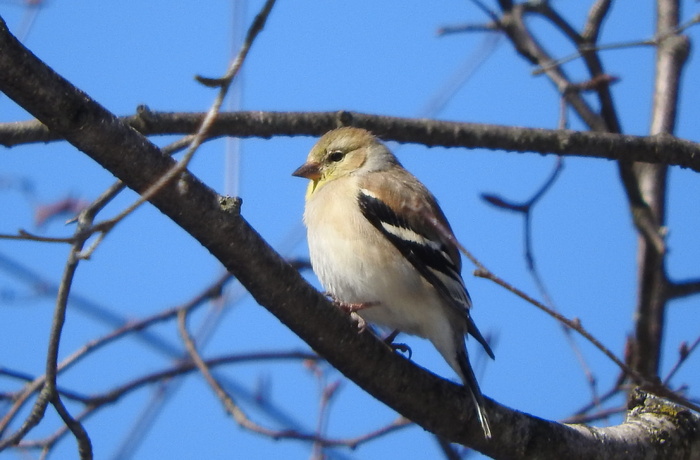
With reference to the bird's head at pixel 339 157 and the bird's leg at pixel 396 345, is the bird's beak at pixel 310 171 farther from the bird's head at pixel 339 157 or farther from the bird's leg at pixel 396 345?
the bird's leg at pixel 396 345

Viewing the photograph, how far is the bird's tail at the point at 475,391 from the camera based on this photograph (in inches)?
150

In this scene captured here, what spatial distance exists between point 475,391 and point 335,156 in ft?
8.14

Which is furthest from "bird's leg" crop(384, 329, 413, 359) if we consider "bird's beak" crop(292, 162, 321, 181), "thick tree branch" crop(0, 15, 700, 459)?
"bird's beak" crop(292, 162, 321, 181)

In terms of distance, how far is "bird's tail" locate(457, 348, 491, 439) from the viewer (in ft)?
12.5

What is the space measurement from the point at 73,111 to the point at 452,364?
7.88ft

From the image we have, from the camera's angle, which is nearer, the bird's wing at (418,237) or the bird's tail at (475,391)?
the bird's tail at (475,391)

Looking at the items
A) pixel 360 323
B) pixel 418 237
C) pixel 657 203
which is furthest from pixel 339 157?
pixel 657 203

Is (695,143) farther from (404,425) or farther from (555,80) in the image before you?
(404,425)

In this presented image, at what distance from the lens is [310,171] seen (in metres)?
5.96

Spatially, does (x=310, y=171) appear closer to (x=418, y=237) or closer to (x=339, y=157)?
(x=339, y=157)

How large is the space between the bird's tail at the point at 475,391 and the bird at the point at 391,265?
0.18 feet

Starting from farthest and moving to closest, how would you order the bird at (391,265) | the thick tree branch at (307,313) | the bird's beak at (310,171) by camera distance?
1. the bird's beak at (310,171)
2. the bird at (391,265)
3. the thick tree branch at (307,313)

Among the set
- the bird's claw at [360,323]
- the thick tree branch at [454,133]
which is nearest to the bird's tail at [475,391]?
the bird's claw at [360,323]

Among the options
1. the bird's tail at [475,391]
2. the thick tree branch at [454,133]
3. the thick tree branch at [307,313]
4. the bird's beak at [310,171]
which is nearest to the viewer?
the thick tree branch at [307,313]
